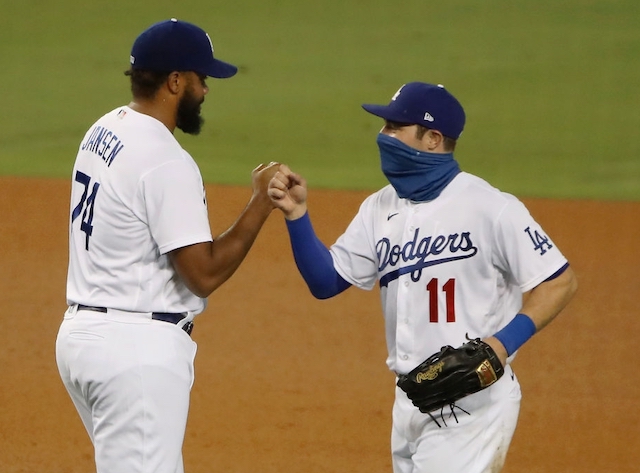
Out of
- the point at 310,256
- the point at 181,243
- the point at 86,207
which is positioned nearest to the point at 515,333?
the point at 310,256

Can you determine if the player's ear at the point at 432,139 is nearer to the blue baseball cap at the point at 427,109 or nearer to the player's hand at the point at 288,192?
the blue baseball cap at the point at 427,109

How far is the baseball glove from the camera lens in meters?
3.16

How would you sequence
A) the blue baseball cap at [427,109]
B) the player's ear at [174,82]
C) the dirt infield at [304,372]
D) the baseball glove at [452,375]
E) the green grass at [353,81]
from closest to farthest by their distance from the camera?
the baseball glove at [452,375] < the blue baseball cap at [427,109] < the player's ear at [174,82] < the dirt infield at [304,372] < the green grass at [353,81]

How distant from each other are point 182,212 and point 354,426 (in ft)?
8.65

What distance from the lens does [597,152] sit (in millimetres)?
11453

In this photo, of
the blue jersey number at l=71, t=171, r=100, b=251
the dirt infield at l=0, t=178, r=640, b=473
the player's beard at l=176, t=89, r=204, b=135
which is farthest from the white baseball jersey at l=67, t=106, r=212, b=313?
the dirt infield at l=0, t=178, r=640, b=473

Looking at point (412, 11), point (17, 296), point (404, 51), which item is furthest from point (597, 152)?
point (17, 296)

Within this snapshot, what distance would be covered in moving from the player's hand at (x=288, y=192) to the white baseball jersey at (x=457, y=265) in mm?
308

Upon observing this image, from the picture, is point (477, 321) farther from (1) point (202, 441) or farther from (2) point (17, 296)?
(2) point (17, 296)

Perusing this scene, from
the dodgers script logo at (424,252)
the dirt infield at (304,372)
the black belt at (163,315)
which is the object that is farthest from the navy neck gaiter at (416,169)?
the dirt infield at (304,372)

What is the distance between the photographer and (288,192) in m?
3.54

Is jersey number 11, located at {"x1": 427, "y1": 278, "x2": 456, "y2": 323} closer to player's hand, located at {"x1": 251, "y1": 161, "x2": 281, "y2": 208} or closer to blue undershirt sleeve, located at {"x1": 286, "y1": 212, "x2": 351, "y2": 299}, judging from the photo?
blue undershirt sleeve, located at {"x1": 286, "y1": 212, "x2": 351, "y2": 299}

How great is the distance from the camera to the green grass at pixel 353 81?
1114 cm

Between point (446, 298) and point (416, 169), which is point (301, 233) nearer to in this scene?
point (416, 169)
